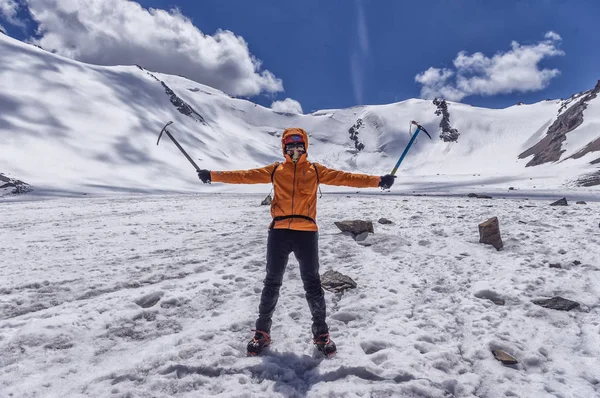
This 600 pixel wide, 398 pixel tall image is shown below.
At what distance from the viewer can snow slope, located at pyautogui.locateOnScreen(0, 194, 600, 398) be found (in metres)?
3.59

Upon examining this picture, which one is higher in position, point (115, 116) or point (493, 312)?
point (115, 116)

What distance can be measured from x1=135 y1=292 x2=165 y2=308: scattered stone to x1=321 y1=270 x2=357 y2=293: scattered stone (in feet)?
8.94

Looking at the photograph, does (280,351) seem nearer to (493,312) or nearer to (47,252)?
(493,312)

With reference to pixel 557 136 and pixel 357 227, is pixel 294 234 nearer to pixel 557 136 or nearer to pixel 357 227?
pixel 357 227

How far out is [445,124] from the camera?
136500mm

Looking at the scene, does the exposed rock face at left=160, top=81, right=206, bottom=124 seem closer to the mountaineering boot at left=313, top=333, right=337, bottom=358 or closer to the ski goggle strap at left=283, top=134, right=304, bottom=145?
the ski goggle strap at left=283, top=134, right=304, bottom=145

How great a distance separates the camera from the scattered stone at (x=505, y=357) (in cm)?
387

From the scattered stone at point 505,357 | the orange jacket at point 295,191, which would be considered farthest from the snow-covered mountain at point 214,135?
the orange jacket at point 295,191

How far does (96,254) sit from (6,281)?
6.70 feet

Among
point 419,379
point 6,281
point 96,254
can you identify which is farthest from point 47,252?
point 419,379

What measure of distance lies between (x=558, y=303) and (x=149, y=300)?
611 centimetres

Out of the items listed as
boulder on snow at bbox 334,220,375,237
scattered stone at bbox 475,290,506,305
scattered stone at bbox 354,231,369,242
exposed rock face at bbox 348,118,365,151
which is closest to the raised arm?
scattered stone at bbox 475,290,506,305

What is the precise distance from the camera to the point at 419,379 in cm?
361

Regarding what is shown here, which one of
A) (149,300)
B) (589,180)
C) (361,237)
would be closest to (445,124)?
(589,180)
